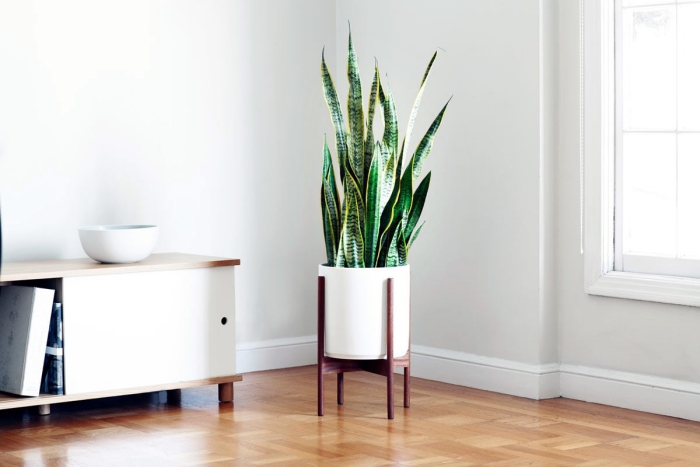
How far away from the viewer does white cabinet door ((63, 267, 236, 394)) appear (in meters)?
3.08

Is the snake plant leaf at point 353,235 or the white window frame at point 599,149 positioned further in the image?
the white window frame at point 599,149

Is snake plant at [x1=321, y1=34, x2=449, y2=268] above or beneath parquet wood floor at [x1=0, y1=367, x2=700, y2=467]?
above

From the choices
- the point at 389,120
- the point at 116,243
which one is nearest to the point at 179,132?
the point at 116,243

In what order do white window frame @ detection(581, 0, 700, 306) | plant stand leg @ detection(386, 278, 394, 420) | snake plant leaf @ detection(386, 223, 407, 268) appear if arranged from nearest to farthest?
plant stand leg @ detection(386, 278, 394, 420) → snake plant leaf @ detection(386, 223, 407, 268) → white window frame @ detection(581, 0, 700, 306)

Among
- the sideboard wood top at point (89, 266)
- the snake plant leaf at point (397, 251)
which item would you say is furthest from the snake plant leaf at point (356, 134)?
the sideboard wood top at point (89, 266)

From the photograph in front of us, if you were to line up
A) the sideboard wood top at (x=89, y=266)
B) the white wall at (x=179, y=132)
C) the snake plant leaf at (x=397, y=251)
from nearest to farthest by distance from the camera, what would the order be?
the sideboard wood top at (x=89, y=266), the snake plant leaf at (x=397, y=251), the white wall at (x=179, y=132)

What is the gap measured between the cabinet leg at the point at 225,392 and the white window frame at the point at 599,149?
4.27 feet

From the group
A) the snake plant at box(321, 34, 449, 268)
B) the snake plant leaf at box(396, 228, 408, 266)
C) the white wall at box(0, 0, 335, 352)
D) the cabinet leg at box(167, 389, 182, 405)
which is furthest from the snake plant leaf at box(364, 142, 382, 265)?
the white wall at box(0, 0, 335, 352)

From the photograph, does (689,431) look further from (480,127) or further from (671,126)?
(480,127)

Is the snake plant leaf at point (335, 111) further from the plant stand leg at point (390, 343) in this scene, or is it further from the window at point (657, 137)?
the window at point (657, 137)

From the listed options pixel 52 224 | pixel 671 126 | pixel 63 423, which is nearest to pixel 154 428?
pixel 63 423

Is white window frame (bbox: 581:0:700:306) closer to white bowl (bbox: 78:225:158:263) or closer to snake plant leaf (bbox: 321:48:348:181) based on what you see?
snake plant leaf (bbox: 321:48:348:181)

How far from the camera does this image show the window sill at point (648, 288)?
3111 mm

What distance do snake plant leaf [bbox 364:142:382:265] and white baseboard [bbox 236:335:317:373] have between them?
3.58 ft
